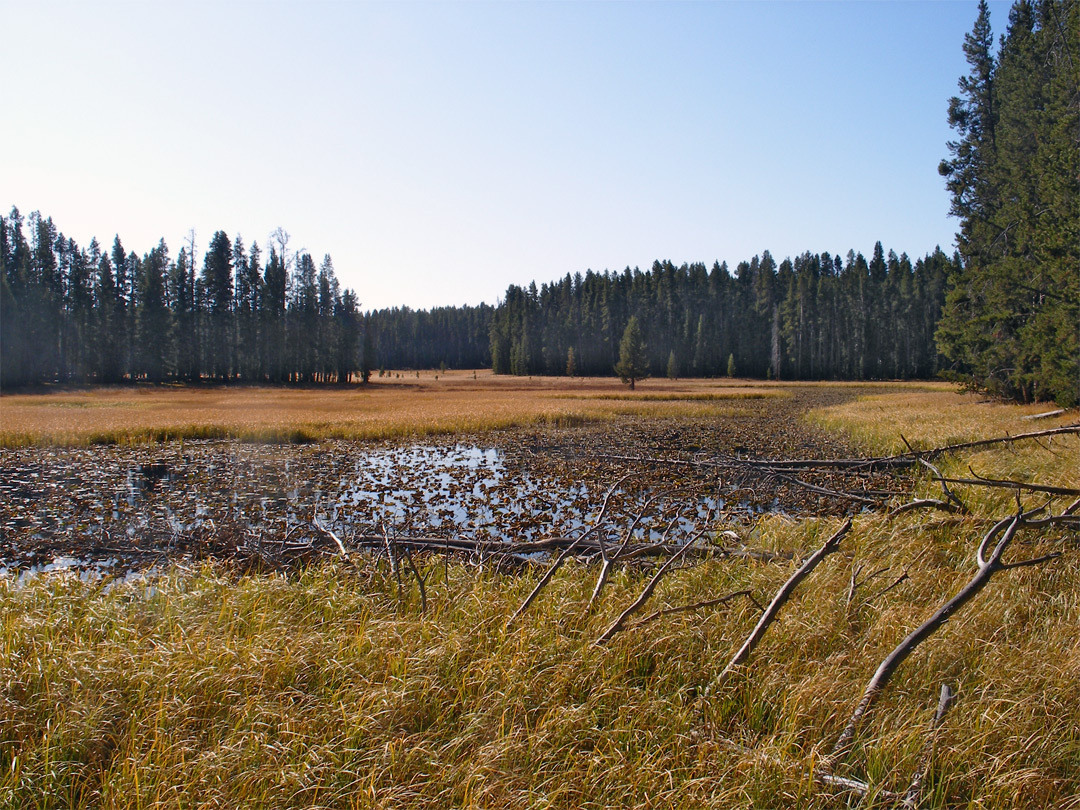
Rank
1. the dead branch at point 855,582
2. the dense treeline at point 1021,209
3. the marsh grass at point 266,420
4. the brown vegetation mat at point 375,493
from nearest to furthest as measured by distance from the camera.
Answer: the dead branch at point 855,582
the brown vegetation mat at point 375,493
the dense treeline at point 1021,209
the marsh grass at point 266,420

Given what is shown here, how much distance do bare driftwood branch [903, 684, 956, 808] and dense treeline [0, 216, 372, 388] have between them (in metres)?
71.1

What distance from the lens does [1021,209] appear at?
A: 22.6 meters

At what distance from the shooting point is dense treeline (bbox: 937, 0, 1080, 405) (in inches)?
730

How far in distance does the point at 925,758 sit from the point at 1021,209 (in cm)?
2795

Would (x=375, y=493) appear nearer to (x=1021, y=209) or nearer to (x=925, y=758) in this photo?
(x=925, y=758)

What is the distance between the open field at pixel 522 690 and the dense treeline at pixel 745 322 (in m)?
79.9

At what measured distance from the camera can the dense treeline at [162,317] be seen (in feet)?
191

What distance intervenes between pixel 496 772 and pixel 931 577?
202 inches

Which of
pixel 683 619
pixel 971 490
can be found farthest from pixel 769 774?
pixel 971 490

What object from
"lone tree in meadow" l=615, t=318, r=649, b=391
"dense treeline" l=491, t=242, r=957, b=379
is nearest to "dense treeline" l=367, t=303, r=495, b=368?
"dense treeline" l=491, t=242, r=957, b=379

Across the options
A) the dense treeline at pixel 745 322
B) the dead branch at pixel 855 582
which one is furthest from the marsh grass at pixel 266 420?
the dense treeline at pixel 745 322

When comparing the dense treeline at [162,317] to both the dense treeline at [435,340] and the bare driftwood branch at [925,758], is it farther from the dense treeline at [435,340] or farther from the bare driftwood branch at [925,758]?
the bare driftwood branch at [925,758]

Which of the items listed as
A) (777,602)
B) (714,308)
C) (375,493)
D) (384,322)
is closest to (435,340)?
(384,322)

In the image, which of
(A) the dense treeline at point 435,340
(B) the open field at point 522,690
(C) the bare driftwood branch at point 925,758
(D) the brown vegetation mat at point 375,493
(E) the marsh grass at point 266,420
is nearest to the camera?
(C) the bare driftwood branch at point 925,758
